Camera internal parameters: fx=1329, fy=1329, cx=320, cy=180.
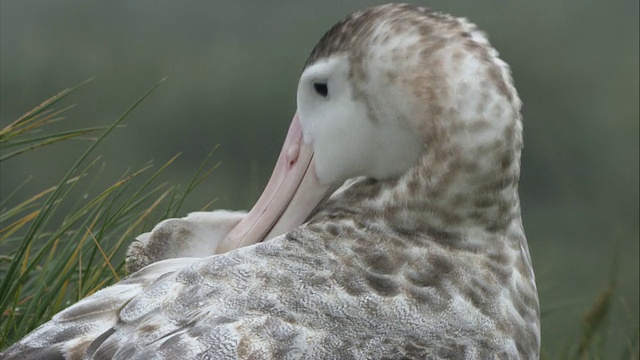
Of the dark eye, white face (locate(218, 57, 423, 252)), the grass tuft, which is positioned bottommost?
the grass tuft

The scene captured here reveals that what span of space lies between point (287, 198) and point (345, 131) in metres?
0.20

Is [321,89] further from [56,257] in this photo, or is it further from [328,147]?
[56,257]

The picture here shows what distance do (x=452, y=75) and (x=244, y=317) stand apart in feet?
1.42

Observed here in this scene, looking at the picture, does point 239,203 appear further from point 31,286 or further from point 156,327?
point 156,327

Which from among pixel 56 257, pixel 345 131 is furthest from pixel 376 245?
pixel 56 257

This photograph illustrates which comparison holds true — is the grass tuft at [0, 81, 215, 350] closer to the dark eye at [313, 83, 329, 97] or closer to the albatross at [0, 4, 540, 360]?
the albatross at [0, 4, 540, 360]

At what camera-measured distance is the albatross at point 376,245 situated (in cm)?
157

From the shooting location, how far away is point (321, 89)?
182 cm

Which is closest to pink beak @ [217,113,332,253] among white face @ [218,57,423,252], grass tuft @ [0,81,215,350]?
white face @ [218,57,423,252]

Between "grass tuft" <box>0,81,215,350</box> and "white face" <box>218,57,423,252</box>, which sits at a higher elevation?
"white face" <box>218,57,423,252</box>

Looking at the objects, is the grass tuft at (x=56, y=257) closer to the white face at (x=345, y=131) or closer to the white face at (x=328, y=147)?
the white face at (x=328, y=147)

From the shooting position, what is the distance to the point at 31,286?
221cm

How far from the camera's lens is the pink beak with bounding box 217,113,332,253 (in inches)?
74.7

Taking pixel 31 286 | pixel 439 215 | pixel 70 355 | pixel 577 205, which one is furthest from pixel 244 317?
pixel 577 205
